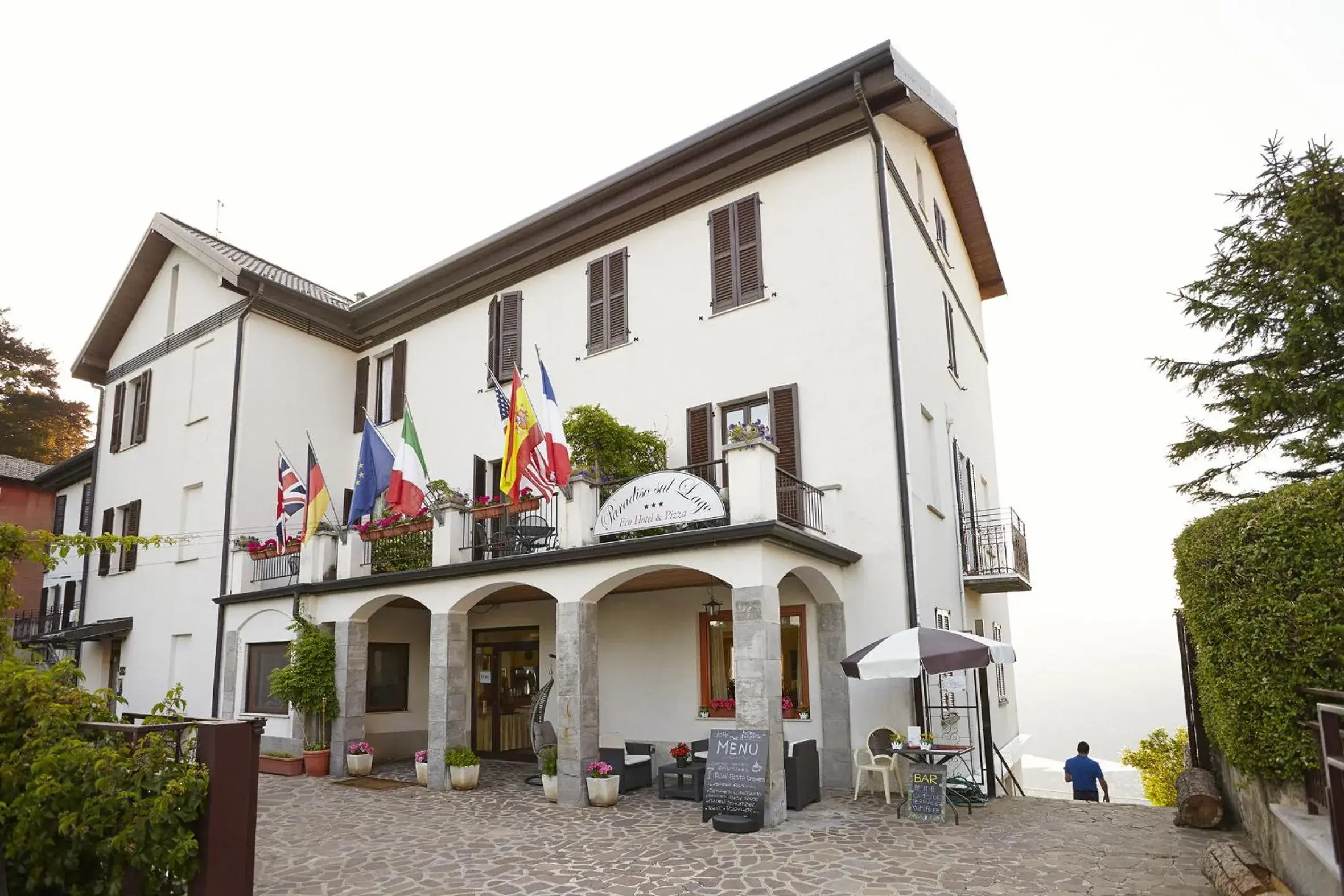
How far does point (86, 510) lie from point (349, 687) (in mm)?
13569

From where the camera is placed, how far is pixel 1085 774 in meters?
13.1

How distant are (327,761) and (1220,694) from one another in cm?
1247

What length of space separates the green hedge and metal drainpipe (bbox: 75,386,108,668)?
72.1 ft

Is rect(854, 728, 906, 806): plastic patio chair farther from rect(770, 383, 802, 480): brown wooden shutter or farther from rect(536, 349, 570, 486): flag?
rect(536, 349, 570, 486): flag

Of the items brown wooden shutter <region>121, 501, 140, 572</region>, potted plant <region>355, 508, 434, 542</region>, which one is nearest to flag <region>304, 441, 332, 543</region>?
potted plant <region>355, 508, 434, 542</region>

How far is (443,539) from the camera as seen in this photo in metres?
13.4

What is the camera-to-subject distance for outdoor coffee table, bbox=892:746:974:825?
10.0 metres

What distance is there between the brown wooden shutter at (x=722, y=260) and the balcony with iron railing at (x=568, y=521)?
271 centimetres

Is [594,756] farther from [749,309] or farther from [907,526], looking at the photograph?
[749,309]

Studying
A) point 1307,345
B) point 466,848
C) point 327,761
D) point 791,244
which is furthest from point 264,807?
point 1307,345


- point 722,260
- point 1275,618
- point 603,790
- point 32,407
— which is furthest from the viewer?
point 32,407

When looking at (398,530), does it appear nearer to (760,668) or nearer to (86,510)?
(760,668)

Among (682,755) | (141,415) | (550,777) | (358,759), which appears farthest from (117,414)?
(682,755)

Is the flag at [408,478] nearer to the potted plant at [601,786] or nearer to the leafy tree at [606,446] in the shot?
the leafy tree at [606,446]
